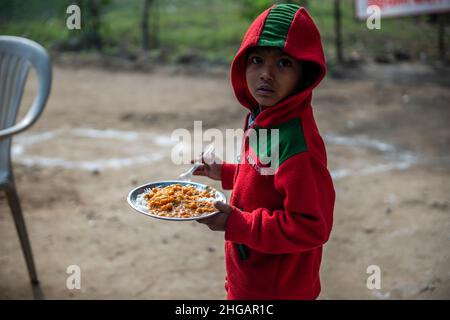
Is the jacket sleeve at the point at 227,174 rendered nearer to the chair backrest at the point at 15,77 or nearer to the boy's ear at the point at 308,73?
the boy's ear at the point at 308,73

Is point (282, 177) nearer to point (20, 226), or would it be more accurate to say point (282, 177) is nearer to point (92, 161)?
point (20, 226)

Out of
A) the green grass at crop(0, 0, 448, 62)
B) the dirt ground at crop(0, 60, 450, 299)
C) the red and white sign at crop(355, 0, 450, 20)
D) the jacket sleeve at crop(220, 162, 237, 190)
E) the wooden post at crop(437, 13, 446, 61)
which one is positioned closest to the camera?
the jacket sleeve at crop(220, 162, 237, 190)

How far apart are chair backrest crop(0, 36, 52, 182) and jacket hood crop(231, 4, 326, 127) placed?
160cm

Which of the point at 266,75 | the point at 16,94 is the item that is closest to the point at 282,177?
the point at 266,75

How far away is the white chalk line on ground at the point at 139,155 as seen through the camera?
4699 millimetres

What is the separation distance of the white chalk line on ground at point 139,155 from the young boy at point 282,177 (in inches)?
113

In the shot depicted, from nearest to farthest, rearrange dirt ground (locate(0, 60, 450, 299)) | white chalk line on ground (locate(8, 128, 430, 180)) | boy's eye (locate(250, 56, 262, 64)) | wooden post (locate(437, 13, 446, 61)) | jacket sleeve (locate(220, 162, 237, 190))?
boy's eye (locate(250, 56, 262, 64))
jacket sleeve (locate(220, 162, 237, 190))
dirt ground (locate(0, 60, 450, 299))
white chalk line on ground (locate(8, 128, 430, 180))
wooden post (locate(437, 13, 446, 61))

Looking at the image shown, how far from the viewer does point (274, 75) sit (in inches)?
61.7

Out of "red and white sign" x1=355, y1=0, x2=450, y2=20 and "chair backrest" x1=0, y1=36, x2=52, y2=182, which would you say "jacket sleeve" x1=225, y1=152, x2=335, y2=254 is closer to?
"chair backrest" x1=0, y1=36, x2=52, y2=182

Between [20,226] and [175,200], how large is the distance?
59.1 inches

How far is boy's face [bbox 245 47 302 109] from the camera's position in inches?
61.7

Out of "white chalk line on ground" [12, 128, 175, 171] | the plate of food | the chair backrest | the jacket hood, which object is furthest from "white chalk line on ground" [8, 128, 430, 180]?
the jacket hood

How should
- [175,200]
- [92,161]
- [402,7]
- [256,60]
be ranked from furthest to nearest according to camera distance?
[402,7] < [92,161] < [175,200] < [256,60]

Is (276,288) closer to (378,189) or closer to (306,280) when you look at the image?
(306,280)
